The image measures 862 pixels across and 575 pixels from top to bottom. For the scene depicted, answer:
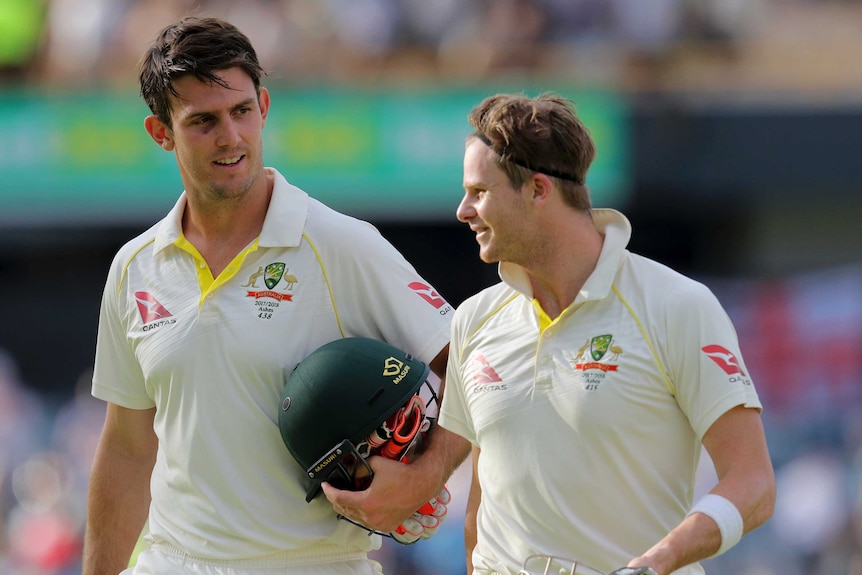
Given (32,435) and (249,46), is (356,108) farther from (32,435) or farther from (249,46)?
(249,46)

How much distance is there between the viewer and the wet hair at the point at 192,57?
3877 millimetres

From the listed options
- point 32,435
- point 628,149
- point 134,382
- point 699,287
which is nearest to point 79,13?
point 32,435

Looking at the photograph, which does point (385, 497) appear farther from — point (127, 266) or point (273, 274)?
point (127, 266)

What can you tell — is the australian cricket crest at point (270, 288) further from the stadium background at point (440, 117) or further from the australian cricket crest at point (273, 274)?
the stadium background at point (440, 117)

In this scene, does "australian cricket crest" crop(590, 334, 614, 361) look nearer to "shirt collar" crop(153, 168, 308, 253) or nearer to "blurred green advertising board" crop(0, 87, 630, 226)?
"shirt collar" crop(153, 168, 308, 253)

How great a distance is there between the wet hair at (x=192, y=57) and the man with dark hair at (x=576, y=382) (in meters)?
0.66

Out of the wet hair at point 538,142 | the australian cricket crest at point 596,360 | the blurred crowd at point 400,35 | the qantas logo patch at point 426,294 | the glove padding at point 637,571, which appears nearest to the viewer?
the glove padding at point 637,571

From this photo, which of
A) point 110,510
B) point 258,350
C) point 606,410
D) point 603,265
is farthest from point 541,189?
point 110,510

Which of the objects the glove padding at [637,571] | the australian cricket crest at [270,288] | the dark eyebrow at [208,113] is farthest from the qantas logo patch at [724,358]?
the dark eyebrow at [208,113]

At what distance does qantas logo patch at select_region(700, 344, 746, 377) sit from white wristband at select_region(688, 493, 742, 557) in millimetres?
302

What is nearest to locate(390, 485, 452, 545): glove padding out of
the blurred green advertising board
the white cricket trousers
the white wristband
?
the white cricket trousers

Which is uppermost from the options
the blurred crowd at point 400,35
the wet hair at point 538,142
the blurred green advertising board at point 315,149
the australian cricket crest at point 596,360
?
the wet hair at point 538,142

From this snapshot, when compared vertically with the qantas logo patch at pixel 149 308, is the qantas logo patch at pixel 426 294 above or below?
above

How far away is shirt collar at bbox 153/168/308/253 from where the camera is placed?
13.0 ft
